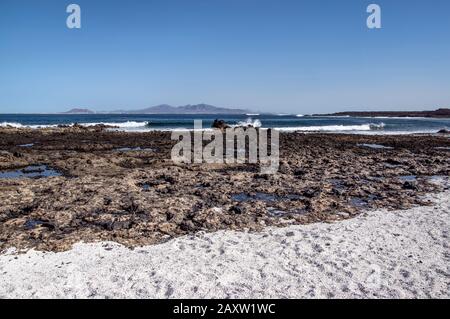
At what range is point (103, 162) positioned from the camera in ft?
53.3

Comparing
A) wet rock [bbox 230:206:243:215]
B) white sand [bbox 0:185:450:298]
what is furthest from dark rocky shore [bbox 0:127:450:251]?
white sand [bbox 0:185:450:298]

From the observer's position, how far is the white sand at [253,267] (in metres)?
5.36

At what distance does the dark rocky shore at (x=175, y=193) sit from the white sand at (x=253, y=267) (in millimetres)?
670

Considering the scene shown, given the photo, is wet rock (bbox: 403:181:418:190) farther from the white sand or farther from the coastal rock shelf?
the coastal rock shelf

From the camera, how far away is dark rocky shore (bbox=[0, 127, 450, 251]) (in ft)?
26.4

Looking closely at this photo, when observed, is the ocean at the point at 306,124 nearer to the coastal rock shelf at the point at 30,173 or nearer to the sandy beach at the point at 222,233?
the coastal rock shelf at the point at 30,173

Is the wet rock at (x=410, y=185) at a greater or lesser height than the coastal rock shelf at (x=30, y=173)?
lesser

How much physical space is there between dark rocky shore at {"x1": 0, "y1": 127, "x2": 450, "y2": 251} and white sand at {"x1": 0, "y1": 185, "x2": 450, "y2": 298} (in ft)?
2.20

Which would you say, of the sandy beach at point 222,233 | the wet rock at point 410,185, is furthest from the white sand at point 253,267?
the wet rock at point 410,185

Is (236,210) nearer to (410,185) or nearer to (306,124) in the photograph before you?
(410,185)

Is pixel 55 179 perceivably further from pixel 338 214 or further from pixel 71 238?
pixel 338 214

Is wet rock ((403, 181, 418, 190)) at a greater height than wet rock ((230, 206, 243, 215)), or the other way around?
wet rock ((403, 181, 418, 190))

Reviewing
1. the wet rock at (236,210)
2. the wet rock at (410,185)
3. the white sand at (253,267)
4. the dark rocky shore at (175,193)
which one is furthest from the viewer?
the wet rock at (410,185)
